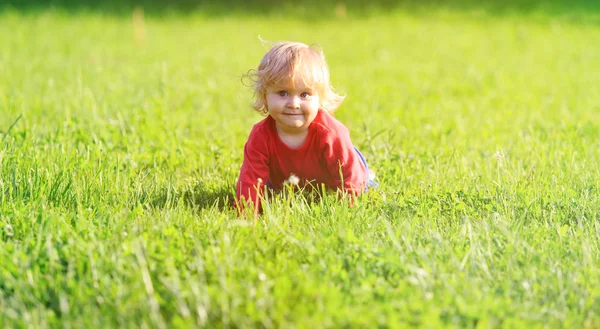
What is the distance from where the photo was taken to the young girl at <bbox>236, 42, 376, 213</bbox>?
13.0 feet

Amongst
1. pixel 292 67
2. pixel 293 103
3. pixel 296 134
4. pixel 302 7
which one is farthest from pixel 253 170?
pixel 302 7

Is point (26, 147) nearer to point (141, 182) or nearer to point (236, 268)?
point (141, 182)

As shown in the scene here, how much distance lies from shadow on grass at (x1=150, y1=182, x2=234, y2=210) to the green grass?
0.5 inches

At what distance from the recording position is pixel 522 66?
31.8 ft

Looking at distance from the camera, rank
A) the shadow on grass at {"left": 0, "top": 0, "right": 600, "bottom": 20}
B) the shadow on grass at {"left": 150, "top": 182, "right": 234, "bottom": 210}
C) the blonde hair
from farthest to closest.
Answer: the shadow on grass at {"left": 0, "top": 0, "right": 600, "bottom": 20}, the shadow on grass at {"left": 150, "top": 182, "right": 234, "bottom": 210}, the blonde hair

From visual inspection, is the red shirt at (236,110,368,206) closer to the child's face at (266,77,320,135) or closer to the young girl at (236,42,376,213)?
the young girl at (236,42,376,213)

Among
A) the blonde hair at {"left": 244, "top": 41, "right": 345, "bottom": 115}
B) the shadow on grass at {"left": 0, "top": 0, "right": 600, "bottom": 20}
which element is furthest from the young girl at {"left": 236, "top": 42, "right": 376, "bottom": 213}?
the shadow on grass at {"left": 0, "top": 0, "right": 600, "bottom": 20}

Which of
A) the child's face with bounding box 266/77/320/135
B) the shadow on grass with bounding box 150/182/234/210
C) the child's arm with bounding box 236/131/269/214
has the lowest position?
the shadow on grass with bounding box 150/182/234/210

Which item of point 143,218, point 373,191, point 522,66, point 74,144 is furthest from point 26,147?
point 522,66

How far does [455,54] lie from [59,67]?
5657 millimetres

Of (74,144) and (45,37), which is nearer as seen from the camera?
(74,144)

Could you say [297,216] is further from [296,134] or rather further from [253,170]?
[296,134]

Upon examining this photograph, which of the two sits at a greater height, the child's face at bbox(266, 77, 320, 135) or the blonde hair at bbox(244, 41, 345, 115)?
the blonde hair at bbox(244, 41, 345, 115)

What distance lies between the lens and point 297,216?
3717 mm
